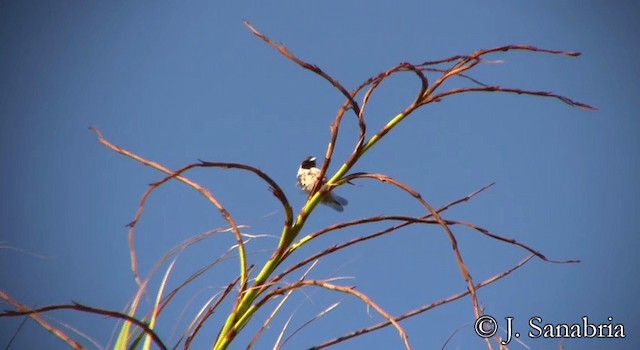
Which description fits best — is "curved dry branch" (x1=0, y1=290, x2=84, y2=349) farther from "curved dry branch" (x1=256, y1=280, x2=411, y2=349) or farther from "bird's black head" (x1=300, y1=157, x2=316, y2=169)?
"bird's black head" (x1=300, y1=157, x2=316, y2=169)

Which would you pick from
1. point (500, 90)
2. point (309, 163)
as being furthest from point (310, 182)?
point (500, 90)

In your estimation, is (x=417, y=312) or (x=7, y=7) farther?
(x=7, y=7)

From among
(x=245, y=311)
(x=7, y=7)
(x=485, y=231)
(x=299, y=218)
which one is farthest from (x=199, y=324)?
(x=7, y=7)

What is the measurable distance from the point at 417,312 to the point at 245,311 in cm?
26

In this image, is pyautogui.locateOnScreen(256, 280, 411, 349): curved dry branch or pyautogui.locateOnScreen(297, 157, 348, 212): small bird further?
pyautogui.locateOnScreen(297, 157, 348, 212): small bird

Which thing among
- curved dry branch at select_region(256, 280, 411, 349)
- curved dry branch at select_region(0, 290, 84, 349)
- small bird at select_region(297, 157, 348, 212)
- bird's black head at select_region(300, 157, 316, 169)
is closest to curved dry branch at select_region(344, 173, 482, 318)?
curved dry branch at select_region(256, 280, 411, 349)

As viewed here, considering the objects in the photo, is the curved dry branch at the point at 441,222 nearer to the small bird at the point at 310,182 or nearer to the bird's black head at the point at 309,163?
the small bird at the point at 310,182

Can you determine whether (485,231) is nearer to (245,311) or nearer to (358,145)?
(358,145)

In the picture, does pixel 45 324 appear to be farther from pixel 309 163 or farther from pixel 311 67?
pixel 309 163

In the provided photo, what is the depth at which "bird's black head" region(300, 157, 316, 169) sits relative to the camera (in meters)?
4.79

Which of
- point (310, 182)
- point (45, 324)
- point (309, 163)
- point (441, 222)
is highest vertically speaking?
point (309, 163)

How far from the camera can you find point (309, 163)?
16.3 feet

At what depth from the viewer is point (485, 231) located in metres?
0.86

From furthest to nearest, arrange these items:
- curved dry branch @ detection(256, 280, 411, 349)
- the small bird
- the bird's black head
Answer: the bird's black head, the small bird, curved dry branch @ detection(256, 280, 411, 349)
